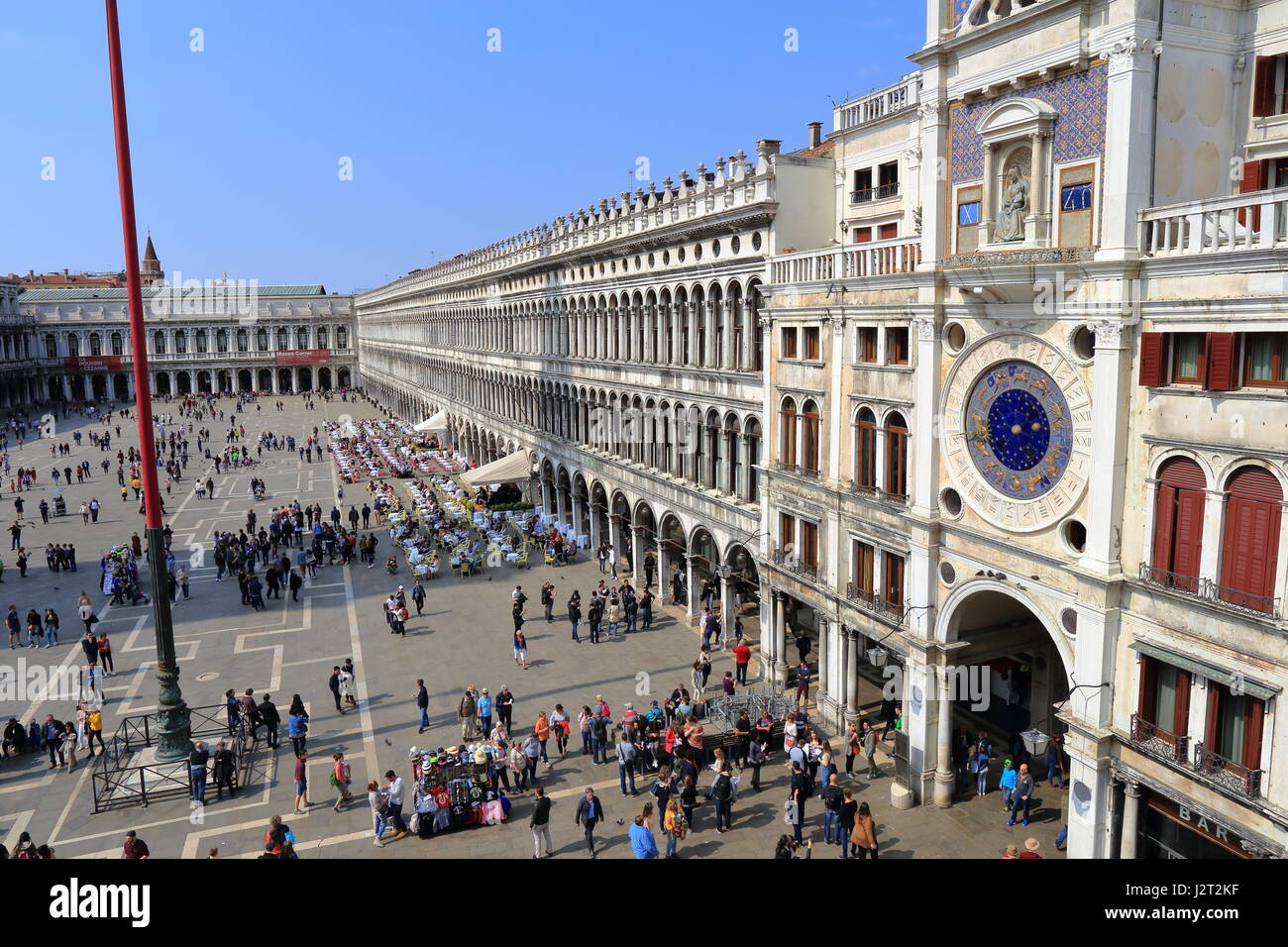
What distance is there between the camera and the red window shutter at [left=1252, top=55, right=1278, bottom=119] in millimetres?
14625

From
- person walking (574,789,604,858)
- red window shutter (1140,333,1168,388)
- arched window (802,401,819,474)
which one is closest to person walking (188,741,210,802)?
person walking (574,789,604,858)

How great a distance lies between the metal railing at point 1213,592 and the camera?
12547mm

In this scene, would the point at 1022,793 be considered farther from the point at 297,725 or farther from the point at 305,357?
the point at 305,357

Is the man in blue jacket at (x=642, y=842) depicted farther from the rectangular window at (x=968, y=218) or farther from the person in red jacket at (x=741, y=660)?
the rectangular window at (x=968, y=218)

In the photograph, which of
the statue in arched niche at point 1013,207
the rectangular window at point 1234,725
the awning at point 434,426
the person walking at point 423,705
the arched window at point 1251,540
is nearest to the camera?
the arched window at point 1251,540

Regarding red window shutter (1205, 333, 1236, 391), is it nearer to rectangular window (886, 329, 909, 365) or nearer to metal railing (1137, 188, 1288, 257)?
metal railing (1137, 188, 1288, 257)

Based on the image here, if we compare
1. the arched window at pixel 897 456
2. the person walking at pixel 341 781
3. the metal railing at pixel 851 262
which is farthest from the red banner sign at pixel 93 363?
the arched window at pixel 897 456

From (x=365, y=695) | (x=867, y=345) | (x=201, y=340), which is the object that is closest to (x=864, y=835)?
(x=867, y=345)

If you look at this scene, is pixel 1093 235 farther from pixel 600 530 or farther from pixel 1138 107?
pixel 600 530

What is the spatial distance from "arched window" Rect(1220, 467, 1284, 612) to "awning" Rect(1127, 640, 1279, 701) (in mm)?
1068

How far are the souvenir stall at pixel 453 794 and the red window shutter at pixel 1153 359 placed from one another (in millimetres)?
15238

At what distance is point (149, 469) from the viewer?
21.6 metres

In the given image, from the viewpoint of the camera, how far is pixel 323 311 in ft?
502

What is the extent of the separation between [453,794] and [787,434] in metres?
12.8
